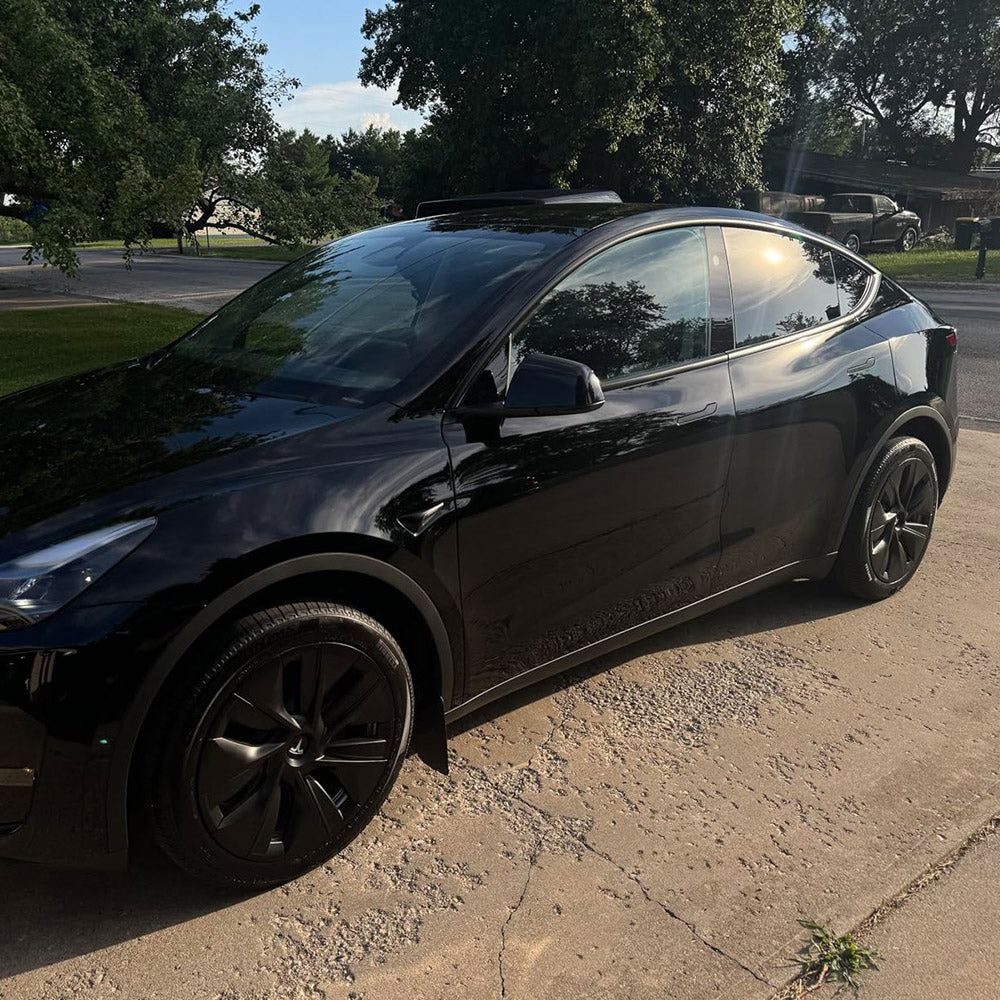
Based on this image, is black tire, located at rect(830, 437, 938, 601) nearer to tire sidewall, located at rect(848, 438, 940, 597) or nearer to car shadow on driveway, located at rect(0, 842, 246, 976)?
tire sidewall, located at rect(848, 438, 940, 597)

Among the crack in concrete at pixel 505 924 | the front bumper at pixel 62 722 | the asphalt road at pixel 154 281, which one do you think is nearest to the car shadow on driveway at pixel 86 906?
the front bumper at pixel 62 722

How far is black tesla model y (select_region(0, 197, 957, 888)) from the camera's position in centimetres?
209

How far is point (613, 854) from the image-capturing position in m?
2.58

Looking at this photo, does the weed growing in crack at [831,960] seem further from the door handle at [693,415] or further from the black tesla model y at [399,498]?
the door handle at [693,415]

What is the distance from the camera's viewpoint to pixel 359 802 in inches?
99.0

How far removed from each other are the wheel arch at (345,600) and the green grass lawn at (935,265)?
20881 mm

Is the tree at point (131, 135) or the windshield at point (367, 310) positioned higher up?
the tree at point (131, 135)

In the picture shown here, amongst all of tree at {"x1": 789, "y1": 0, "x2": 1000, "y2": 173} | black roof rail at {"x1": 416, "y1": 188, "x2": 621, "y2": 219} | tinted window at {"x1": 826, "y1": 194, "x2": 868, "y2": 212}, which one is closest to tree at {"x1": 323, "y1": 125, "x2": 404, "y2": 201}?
tree at {"x1": 789, "y1": 0, "x2": 1000, "y2": 173}

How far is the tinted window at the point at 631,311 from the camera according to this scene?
2.92m

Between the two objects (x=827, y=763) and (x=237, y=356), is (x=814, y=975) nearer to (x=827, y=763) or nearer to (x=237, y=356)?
(x=827, y=763)

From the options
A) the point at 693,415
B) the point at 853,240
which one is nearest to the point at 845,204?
the point at 853,240

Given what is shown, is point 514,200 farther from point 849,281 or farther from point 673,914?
point 673,914

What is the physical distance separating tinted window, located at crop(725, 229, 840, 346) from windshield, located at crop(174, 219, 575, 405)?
760 mm

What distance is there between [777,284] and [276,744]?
2478 mm
